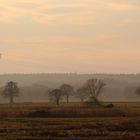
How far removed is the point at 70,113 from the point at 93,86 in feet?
279

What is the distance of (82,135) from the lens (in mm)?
53375

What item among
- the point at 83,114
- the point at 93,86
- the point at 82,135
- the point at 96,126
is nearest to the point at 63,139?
the point at 82,135

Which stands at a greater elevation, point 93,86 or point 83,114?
point 93,86

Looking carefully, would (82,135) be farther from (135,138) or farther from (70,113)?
(70,113)

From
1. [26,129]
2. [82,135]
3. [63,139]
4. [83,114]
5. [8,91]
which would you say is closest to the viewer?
[63,139]

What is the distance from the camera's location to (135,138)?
5038 cm

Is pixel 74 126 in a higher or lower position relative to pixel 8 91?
lower

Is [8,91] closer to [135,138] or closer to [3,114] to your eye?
[3,114]

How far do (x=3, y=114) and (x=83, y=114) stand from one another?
1591 cm

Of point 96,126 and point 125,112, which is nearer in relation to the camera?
point 96,126

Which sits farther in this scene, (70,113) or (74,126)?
(70,113)

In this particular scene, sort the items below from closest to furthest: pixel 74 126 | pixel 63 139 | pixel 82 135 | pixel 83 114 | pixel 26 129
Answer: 1. pixel 63 139
2. pixel 82 135
3. pixel 26 129
4. pixel 74 126
5. pixel 83 114

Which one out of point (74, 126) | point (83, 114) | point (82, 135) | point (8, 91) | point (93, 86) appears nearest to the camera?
point (82, 135)

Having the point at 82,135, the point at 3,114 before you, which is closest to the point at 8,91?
the point at 3,114
